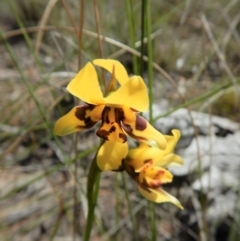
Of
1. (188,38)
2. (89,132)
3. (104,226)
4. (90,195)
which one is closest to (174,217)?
(104,226)

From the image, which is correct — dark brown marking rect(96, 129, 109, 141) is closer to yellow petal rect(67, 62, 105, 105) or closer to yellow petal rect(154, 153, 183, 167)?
yellow petal rect(67, 62, 105, 105)

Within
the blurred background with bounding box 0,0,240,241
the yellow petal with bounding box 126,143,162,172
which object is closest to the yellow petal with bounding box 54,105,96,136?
the yellow petal with bounding box 126,143,162,172

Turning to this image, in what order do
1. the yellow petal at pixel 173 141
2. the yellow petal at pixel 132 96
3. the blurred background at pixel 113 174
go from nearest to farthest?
the yellow petal at pixel 132 96
the yellow petal at pixel 173 141
the blurred background at pixel 113 174

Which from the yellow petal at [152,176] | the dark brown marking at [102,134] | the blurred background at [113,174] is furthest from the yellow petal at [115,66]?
the blurred background at [113,174]

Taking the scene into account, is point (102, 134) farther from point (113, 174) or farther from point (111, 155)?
point (113, 174)

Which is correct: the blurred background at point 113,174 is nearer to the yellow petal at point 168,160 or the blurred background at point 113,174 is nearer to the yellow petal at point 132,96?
the yellow petal at point 168,160
